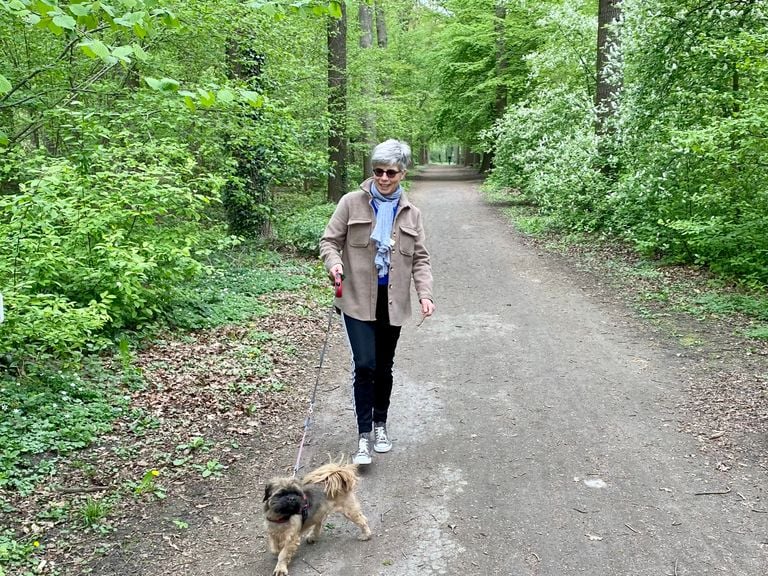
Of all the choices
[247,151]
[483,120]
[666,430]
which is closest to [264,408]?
[666,430]

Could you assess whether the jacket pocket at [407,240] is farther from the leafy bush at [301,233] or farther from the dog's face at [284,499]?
the leafy bush at [301,233]

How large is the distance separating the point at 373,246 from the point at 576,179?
10.4 meters

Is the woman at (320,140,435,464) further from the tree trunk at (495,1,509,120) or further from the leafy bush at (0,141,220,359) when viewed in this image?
the tree trunk at (495,1,509,120)

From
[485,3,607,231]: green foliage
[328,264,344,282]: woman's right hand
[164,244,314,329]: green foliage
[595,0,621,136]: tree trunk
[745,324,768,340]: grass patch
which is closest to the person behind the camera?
[328,264,344,282]: woman's right hand

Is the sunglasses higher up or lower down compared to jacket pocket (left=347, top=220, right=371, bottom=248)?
higher up

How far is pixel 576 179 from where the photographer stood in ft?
44.2

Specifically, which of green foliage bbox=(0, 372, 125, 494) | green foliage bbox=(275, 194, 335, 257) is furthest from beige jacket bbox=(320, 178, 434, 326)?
green foliage bbox=(275, 194, 335, 257)

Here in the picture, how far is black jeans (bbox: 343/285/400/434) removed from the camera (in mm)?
4297

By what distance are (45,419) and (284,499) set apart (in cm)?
259

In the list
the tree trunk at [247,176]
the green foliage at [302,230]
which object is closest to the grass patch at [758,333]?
the tree trunk at [247,176]

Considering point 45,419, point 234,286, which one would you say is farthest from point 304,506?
point 234,286

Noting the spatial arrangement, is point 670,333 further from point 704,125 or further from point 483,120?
point 483,120

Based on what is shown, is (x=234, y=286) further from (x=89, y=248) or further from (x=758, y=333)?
(x=758, y=333)

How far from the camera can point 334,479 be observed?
3469 millimetres
